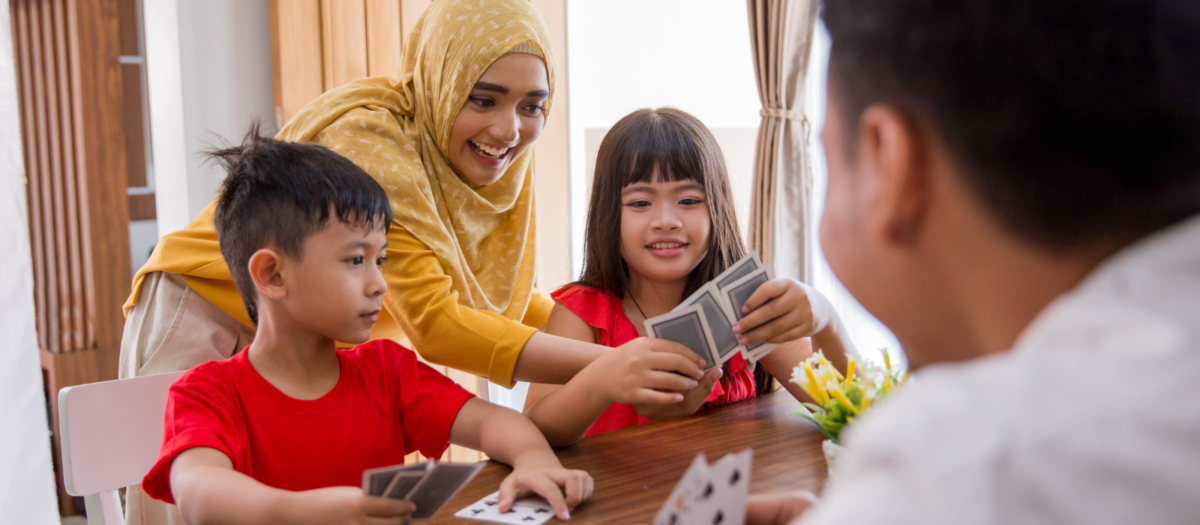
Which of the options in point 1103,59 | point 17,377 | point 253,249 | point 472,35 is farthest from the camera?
point 472,35

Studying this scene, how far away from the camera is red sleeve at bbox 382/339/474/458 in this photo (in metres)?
1.41

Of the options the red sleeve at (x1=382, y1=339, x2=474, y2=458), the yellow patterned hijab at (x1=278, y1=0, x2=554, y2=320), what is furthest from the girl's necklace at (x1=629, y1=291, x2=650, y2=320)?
the red sleeve at (x1=382, y1=339, x2=474, y2=458)

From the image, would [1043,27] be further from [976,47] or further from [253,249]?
[253,249]

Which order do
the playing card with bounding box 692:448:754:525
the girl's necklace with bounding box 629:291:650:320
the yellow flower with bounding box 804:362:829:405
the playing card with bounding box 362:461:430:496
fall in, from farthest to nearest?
the girl's necklace with bounding box 629:291:650:320 → the yellow flower with bounding box 804:362:829:405 → the playing card with bounding box 362:461:430:496 → the playing card with bounding box 692:448:754:525

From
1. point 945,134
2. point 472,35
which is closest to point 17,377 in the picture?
point 472,35

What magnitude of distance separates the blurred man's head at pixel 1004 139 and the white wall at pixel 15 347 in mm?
1661

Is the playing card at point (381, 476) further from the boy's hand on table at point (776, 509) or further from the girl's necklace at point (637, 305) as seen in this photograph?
the girl's necklace at point (637, 305)

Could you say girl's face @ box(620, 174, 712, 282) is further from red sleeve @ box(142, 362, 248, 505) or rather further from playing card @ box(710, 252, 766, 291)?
red sleeve @ box(142, 362, 248, 505)

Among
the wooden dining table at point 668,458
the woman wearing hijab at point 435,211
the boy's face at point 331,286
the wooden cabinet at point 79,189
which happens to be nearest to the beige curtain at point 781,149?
the woman wearing hijab at point 435,211

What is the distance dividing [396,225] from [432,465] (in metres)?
0.91

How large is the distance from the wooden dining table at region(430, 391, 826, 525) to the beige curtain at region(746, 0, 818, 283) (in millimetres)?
1288

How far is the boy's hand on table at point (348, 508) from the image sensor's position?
0.93 metres

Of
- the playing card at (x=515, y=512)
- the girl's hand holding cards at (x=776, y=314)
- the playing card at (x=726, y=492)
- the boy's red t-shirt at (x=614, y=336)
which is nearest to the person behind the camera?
the playing card at (x=726, y=492)

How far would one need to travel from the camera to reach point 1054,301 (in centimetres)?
46
